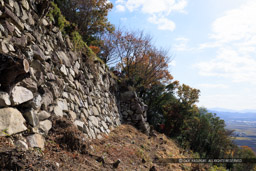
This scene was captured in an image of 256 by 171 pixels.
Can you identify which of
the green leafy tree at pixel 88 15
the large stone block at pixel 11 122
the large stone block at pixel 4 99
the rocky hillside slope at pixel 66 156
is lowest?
the rocky hillside slope at pixel 66 156

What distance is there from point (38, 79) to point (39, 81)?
0.16 feet

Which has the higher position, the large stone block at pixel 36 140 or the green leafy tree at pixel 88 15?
the green leafy tree at pixel 88 15

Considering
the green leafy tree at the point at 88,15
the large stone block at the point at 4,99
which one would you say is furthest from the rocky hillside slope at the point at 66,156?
the green leafy tree at the point at 88,15

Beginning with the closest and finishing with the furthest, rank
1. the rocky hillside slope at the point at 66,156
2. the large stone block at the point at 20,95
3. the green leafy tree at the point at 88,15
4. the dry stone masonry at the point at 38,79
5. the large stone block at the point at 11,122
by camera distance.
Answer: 1. the rocky hillside slope at the point at 66,156
2. the large stone block at the point at 11,122
3. the dry stone masonry at the point at 38,79
4. the large stone block at the point at 20,95
5. the green leafy tree at the point at 88,15

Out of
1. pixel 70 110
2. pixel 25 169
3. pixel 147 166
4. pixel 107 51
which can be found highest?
pixel 107 51

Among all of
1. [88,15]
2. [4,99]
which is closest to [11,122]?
[4,99]

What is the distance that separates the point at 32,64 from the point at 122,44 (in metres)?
9.79

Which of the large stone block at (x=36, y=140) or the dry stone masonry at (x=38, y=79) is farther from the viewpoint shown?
the large stone block at (x=36, y=140)

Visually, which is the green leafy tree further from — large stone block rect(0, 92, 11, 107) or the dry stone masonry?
large stone block rect(0, 92, 11, 107)

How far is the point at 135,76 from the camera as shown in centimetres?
1319

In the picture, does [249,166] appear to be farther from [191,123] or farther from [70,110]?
[70,110]

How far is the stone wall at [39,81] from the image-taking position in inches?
108

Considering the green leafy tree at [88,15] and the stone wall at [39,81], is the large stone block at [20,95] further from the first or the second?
the green leafy tree at [88,15]

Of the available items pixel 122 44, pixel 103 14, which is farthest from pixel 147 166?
pixel 103 14
